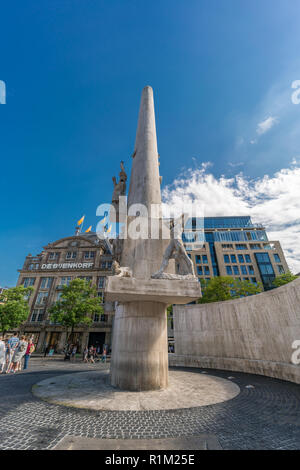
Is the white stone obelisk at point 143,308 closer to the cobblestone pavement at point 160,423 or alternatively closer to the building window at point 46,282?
the cobblestone pavement at point 160,423

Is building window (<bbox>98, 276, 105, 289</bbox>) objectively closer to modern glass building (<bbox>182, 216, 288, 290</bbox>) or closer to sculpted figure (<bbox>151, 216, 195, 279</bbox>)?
modern glass building (<bbox>182, 216, 288, 290</bbox>)

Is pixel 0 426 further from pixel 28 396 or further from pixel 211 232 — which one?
pixel 211 232

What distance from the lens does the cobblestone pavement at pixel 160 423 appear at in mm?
3766

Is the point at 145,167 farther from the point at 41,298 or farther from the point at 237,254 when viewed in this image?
the point at 237,254

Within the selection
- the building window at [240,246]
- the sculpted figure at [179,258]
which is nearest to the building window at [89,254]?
the sculpted figure at [179,258]

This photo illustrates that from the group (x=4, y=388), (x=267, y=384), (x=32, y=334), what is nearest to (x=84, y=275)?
(x=32, y=334)

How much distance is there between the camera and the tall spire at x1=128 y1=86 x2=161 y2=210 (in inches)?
408

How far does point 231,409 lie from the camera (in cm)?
543

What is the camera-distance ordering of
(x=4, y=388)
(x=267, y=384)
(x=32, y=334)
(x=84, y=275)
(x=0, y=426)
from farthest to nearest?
1. (x=84, y=275)
2. (x=32, y=334)
3. (x=267, y=384)
4. (x=4, y=388)
5. (x=0, y=426)

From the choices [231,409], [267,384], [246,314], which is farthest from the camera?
[246,314]

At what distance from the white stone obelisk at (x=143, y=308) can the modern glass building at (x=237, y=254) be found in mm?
51292

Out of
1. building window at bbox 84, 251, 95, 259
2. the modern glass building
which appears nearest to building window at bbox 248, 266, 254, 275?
the modern glass building

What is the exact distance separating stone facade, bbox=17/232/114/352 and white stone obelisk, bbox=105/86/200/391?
33507 millimetres

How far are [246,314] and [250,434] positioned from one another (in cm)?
997
